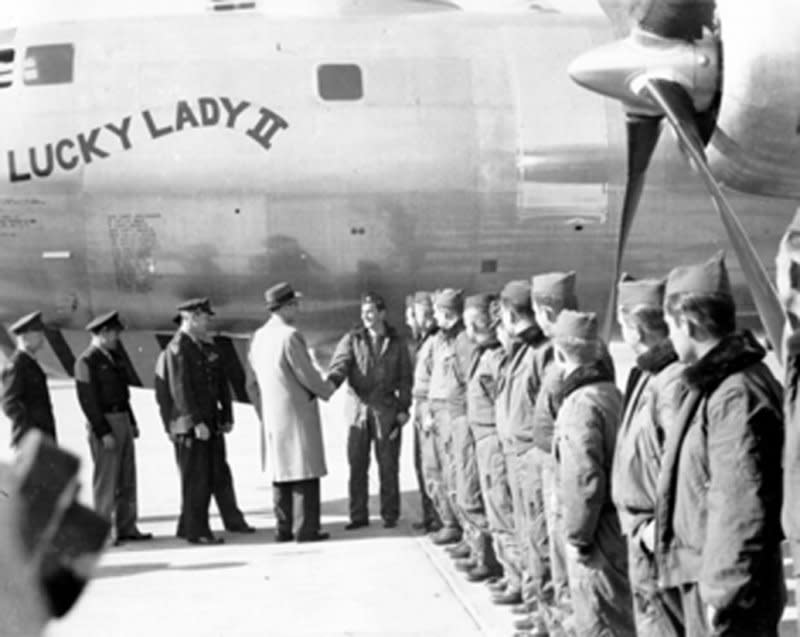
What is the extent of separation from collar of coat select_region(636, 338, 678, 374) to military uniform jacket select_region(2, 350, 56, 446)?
525 centimetres

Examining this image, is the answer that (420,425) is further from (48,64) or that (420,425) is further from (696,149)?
(696,149)

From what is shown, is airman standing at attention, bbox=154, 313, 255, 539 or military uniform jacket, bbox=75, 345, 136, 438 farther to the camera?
airman standing at attention, bbox=154, 313, 255, 539

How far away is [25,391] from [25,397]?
0.14ft

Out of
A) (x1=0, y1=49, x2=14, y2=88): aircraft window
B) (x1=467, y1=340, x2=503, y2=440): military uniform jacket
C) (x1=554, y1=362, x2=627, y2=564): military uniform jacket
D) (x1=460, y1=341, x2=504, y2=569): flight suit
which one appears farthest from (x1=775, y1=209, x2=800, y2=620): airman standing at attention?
Answer: (x1=0, y1=49, x2=14, y2=88): aircraft window

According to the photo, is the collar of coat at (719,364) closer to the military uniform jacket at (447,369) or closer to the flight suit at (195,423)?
the military uniform jacket at (447,369)

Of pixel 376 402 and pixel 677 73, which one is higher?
pixel 677 73

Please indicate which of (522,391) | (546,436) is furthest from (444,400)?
(546,436)

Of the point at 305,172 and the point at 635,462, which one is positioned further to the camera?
the point at 305,172

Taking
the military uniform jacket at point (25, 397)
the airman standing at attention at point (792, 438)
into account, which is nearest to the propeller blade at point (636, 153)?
the airman standing at attention at point (792, 438)

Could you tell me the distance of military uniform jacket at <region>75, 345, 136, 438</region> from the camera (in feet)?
29.6

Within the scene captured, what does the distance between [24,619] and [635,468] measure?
3.77 meters

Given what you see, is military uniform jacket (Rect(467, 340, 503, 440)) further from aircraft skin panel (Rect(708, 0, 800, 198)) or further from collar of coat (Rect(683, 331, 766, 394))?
collar of coat (Rect(683, 331, 766, 394))

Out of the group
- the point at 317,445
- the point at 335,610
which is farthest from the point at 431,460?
the point at 335,610

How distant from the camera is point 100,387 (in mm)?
9086
